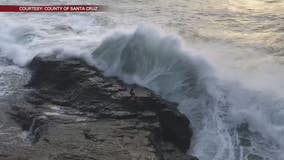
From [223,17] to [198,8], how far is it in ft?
4.11

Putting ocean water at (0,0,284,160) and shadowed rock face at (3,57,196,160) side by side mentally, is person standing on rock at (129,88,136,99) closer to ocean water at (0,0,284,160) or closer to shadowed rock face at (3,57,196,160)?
shadowed rock face at (3,57,196,160)

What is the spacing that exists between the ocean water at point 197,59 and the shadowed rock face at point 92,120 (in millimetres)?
396

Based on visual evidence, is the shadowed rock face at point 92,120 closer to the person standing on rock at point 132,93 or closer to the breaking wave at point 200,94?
the person standing on rock at point 132,93

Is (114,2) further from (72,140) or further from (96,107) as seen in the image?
(72,140)

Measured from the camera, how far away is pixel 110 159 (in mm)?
5754

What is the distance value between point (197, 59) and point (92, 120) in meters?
3.06

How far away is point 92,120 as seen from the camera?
271 inches

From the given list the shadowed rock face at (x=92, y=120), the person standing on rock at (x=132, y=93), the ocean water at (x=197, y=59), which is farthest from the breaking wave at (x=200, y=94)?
the person standing on rock at (x=132, y=93)

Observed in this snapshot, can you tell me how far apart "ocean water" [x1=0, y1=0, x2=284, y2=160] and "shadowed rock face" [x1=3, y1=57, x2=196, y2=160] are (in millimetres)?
396

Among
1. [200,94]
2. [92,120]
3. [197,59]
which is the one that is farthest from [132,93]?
[197,59]

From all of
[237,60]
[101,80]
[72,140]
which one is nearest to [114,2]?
[237,60]

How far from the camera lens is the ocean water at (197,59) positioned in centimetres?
768

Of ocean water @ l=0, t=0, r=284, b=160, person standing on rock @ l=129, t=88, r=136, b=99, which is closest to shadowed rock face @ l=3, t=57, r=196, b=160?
person standing on rock @ l=129, t=88, r=136, b=99

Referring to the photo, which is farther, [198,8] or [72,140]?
[198,8]
